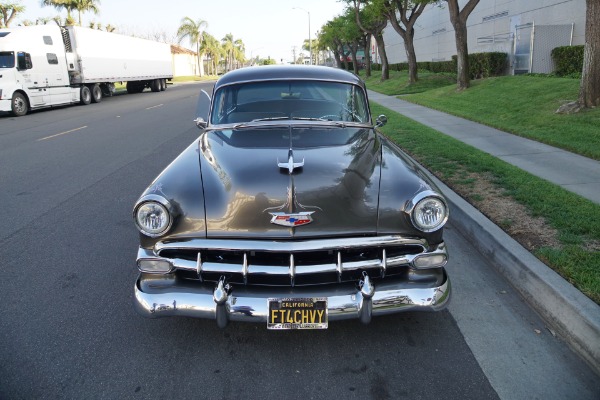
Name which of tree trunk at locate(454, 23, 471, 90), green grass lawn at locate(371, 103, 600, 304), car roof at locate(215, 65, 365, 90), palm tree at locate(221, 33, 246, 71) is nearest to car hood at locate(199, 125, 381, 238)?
car roof at locate(215, 65, 365, 90)

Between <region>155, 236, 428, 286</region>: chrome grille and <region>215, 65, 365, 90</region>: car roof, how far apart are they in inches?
85.2

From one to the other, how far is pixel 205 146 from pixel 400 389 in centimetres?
223

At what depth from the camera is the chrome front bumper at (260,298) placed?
270 centimetres

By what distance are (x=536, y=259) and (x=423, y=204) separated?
1.52 meters

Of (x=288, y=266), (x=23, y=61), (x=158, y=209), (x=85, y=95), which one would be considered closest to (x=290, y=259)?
(x=288, y=266)

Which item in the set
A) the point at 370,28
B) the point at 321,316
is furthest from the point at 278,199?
the point at 370,28

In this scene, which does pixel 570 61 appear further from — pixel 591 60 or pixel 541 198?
pixel 541 198

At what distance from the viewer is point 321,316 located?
8.81 ft

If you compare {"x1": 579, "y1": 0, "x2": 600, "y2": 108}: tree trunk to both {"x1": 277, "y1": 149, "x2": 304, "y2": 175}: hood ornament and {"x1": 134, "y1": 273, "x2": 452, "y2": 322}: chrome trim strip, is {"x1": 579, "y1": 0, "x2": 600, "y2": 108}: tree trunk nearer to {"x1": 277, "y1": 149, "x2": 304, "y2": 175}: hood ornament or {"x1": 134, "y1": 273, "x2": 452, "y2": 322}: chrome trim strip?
{"x1": 134, "y1": 273, "x2": 452, "y2": 322}: chrome trim strip

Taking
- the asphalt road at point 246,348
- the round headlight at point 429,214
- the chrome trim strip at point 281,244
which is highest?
the round headlight at point 429,214

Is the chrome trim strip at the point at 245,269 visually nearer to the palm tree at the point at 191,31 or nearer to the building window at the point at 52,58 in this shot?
the building window at the point at 52,58

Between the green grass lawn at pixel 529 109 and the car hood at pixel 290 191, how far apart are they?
5.83 meters

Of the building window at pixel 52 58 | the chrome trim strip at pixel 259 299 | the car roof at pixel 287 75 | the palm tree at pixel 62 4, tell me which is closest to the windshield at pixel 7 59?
the building window at pixel 52 58

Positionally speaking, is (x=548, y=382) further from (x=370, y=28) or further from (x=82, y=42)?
(x=370, y=28)
